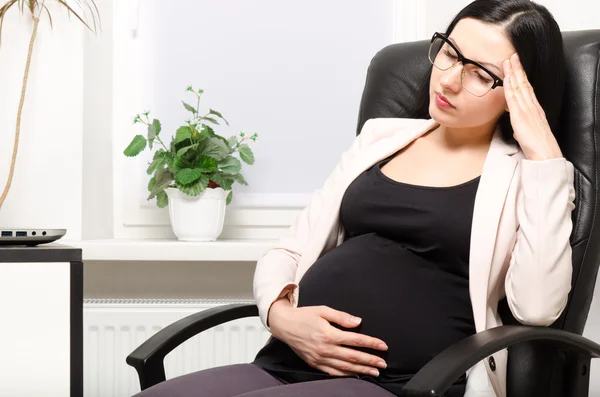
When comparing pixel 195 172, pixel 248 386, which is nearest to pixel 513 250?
pixel 248 386

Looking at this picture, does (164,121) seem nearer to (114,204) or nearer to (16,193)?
(114,204)

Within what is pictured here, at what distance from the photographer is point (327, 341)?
125cm

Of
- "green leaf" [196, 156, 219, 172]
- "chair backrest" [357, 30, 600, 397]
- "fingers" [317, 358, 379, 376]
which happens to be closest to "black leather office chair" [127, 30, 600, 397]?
"chair backrest" [357, 30, 600, 397]

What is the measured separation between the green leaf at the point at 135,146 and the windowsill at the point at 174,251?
0.85 feet

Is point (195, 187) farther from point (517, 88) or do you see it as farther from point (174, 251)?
point (517, 88)

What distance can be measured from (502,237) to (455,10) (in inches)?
47.5

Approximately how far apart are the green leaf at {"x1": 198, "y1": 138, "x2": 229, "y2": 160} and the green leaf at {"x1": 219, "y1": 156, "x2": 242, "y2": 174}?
19mm

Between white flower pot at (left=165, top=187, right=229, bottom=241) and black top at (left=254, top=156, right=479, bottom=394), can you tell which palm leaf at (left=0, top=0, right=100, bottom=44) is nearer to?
white flower pot at (left=165, top=187, right=229, bottom=241)

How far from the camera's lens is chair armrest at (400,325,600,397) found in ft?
3.10

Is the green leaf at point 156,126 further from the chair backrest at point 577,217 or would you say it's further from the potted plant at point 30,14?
the chair backrest at point 577,217

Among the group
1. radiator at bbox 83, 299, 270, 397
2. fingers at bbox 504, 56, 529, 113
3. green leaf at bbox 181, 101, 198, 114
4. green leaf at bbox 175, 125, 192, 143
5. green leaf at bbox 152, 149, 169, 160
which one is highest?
fingers at bbox 504, 56, 529, 113

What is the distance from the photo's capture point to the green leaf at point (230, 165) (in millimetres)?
2199

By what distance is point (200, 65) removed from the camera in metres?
2.40

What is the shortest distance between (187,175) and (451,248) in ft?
3.38
